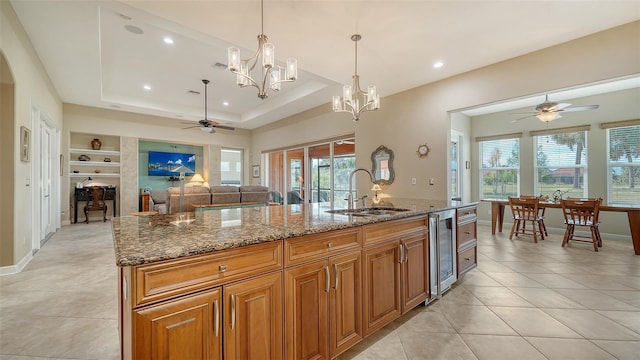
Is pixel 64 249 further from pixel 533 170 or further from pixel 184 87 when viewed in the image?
pixel 533 170

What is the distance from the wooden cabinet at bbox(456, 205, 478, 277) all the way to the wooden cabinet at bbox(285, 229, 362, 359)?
5.38 ft

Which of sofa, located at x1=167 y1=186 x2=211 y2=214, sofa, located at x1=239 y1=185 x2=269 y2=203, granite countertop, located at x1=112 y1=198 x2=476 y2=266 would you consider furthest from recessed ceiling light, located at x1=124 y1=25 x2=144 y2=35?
sofa, located at x1=239 y1=185 x2=269 y2=203

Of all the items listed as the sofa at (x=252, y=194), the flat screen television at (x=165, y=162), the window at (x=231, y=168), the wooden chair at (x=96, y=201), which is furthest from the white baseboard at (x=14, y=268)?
the window at (x=231, y=168)

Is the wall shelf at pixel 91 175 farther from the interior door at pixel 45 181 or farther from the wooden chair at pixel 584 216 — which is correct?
the wooden chair at pixel 584 216

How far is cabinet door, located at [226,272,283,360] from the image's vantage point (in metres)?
1.16

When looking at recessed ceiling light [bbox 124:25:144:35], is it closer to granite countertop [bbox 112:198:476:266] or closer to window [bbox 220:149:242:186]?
granite countertop [bbox 112:198:476:266]

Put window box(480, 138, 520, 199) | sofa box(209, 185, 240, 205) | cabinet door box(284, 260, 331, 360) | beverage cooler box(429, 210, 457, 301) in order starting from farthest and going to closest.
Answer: window box(480, 138, 520, 199), sofa box(209, 185, 240, 205), beverage cooler box(429, 210, 457, 301), cabinet door box(284, 260, 331, 360)

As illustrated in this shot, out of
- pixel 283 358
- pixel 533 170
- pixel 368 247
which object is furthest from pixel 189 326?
pixel 533 170

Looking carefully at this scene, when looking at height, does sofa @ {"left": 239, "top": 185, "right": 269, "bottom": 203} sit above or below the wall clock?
below

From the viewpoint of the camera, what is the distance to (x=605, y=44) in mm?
2881

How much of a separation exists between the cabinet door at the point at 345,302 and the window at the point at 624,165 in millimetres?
6274

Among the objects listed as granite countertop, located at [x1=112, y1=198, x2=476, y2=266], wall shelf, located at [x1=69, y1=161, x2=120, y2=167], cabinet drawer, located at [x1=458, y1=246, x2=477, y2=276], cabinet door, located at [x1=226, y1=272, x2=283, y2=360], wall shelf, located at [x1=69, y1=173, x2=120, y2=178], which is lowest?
cabinet drawer, located at [x1=458, y1=246, x2=477, y2=276]

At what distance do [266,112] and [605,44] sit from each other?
6154 millimetres

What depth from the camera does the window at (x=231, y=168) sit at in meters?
9.86
